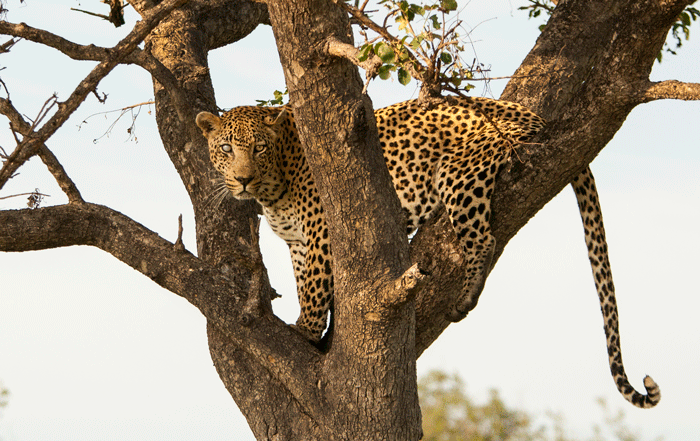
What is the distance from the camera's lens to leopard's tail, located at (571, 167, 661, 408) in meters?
5.91

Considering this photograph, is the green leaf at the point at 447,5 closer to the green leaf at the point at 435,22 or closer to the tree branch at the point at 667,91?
the green leaf at the point at 435,22

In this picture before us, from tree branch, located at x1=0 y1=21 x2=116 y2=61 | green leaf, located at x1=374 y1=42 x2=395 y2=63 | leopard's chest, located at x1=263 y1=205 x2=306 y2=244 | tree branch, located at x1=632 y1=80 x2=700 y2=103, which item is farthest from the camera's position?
leopard's chest, located at x1=263 y1=205 x2=306 y2=244

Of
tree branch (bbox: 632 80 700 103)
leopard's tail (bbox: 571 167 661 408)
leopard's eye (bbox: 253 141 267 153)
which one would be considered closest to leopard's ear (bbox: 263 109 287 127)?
leopard's eye (bbox: 253 141 267 153)

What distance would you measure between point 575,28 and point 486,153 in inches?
97.7

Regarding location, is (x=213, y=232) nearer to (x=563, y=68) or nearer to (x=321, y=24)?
(x=321, y=24)

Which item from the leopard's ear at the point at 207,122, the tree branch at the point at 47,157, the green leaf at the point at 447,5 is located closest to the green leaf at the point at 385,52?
the green leaf at the point at 447,5

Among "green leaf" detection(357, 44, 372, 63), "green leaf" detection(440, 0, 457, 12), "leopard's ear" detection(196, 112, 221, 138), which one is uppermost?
"leopard's ear" detection(196, 112, 221, 138)

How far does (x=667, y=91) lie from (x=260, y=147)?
A: 3.14m

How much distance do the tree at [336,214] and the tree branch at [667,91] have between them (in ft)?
0.04

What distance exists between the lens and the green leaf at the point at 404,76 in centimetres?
370

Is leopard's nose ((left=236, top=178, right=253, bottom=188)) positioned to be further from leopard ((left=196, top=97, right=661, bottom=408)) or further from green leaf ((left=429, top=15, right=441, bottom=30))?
green leaf ((left=429, top=15, right=441, bottom=30))

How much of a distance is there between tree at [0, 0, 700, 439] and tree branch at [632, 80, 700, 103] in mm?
11

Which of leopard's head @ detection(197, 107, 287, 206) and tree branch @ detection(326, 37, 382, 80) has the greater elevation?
leopard's head @ detection(197, 107, 287, 206)

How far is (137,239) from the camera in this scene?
236 inches
